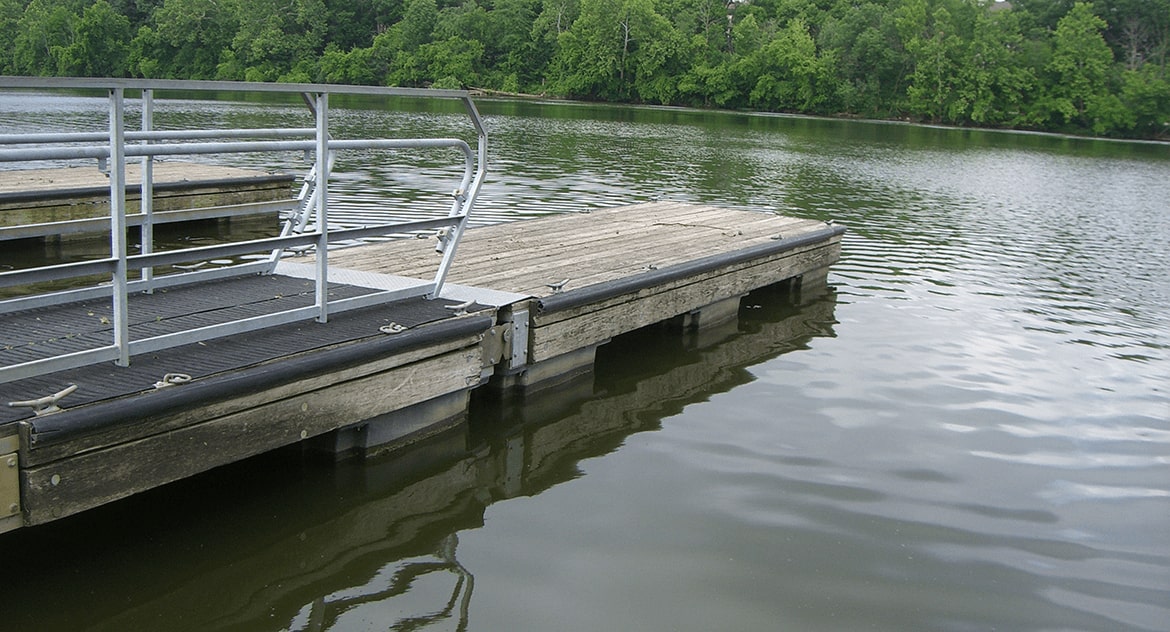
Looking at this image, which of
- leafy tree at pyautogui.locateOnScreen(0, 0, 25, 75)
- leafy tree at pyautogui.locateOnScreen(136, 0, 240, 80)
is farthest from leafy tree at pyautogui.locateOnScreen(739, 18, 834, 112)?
leafy tree at pyautogui.locateOnScreen(0, 0, 25, 75)

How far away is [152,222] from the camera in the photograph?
16.6 feet

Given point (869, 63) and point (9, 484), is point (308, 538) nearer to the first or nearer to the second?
point (9, 484)

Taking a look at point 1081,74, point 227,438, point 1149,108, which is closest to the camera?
point 227,438

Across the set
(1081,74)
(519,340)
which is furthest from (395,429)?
(1081,74)

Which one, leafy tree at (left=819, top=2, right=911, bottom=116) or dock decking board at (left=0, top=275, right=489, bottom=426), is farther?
leafy tree at (left=819, top=2, right=911, bottom=116)

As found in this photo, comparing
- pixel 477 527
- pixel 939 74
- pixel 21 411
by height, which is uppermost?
pixel 939 74

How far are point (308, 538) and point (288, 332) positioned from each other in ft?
3.07

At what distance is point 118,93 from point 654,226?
5865 millimetres

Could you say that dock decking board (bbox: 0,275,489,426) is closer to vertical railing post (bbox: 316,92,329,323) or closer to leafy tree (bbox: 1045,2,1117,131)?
vertical railing post (bbox: 316,92,329,323)

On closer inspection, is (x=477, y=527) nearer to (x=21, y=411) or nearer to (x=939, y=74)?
(x=21, y=411)

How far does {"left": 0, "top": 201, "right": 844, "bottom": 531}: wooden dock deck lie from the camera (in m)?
3.66

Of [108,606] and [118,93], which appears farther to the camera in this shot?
[118,93]

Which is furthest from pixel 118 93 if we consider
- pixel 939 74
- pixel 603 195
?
pixel 939 74

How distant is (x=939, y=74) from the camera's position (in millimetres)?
65250
